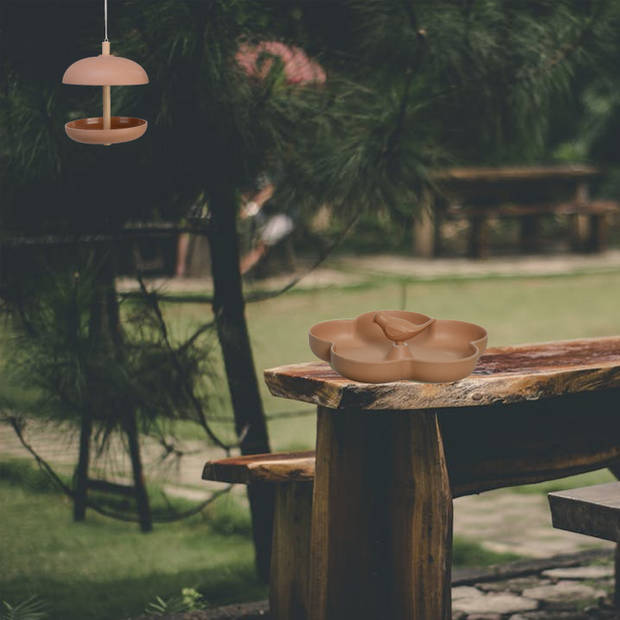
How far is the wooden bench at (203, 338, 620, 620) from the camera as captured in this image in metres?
2.67

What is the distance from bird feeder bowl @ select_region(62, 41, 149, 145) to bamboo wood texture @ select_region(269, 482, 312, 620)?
41.7 inches

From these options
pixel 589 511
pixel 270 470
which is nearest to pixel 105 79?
pixel 270 470

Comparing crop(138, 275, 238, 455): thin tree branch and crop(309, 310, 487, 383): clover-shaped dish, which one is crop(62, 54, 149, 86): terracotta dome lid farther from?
crop(138, 275, 238, 455): thin tree branch

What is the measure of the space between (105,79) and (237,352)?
1.40m

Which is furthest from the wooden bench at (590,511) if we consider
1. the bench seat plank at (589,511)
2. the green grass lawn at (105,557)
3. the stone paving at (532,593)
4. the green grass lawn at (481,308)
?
the green grass lawn at (481,308)

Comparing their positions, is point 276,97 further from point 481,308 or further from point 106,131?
point 481,308

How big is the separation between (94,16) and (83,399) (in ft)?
3.91

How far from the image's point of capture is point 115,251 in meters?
3.84

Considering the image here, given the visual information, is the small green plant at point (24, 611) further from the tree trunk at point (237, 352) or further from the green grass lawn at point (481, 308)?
the green grass lawn at point (481, 308)

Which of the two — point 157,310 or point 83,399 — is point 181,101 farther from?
point 83,399

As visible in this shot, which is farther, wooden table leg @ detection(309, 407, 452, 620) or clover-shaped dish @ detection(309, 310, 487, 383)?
wooden table leg @ detection(309, 407, 452, 620)

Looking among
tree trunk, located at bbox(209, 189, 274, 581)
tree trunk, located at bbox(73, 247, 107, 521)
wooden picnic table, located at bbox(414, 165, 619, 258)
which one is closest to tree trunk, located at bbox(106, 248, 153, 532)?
tree trunk, located at bbox(73, 247, 107, 521)

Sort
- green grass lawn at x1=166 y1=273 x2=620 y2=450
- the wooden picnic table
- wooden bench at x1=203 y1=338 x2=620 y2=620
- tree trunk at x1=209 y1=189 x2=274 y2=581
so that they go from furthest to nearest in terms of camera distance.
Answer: the wooden picnic table < green grass lawn at x1=166 y1=273 x2=620 y2=450 < tree trunk at x1=209 y1=189 x2=274 y2=581 < wooden bench at x1=203 y1=338 x2=620 y2=620

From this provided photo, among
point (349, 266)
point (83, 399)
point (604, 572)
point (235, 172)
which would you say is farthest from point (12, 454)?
point (349, 266)
